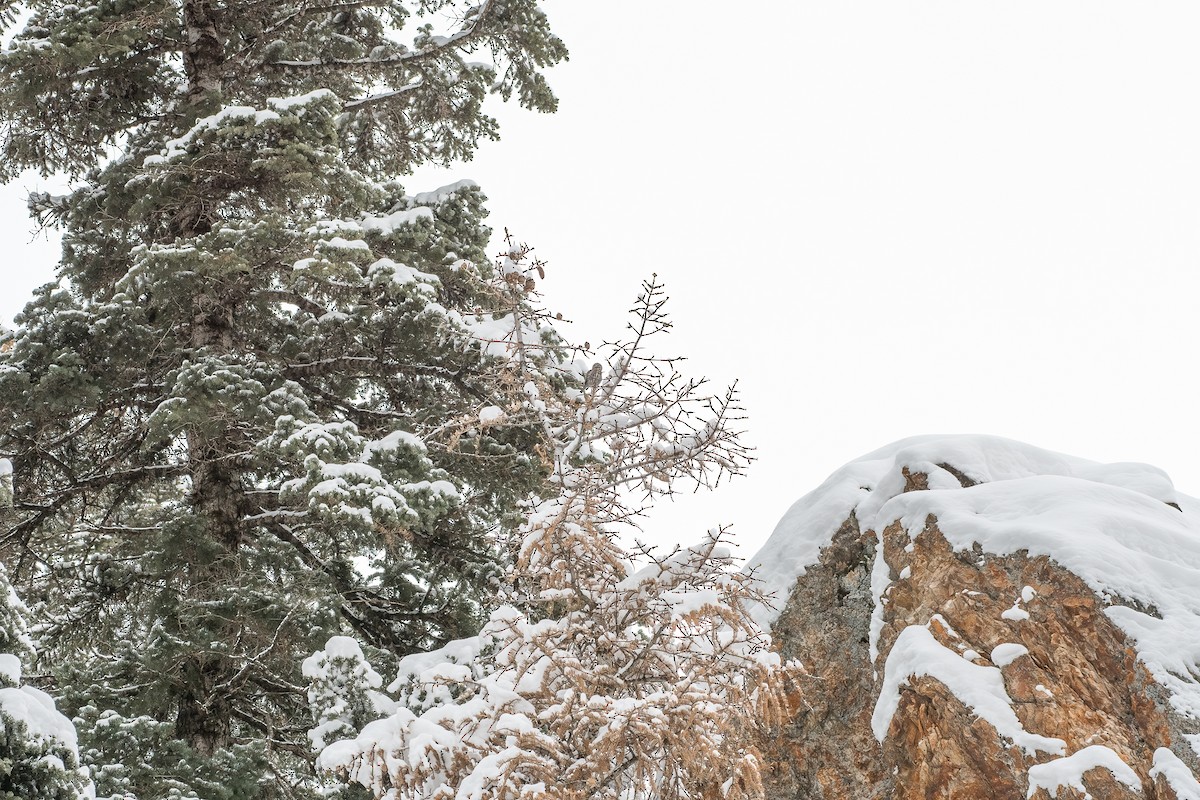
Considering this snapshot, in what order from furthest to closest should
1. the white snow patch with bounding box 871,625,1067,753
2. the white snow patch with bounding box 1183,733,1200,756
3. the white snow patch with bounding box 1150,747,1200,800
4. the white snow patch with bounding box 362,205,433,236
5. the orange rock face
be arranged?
the white snow patch with bounding box 362,205,433,236 → the white snow patch with bounding box 871,625,1067,753 → the orange rock face → the white snow patch with bounding box 1183,733,1200,756 → the white snow patch with bounding box 1150,747,1200,800

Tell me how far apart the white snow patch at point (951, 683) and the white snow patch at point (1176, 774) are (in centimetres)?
42

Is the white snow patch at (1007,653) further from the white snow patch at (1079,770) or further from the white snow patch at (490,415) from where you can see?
the white snow patch at (490,415)

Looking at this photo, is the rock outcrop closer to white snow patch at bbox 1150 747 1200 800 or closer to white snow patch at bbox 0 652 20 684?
white snow patch at bbox 1150 747 1200 800

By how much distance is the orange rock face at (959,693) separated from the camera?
464 centimetres

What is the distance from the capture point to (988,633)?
210 inches

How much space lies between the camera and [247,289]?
8.51 m

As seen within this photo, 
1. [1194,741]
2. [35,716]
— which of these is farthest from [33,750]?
[1194,741]

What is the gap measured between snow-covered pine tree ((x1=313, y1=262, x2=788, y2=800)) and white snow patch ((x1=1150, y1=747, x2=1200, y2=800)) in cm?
183

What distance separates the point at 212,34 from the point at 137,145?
142 cm

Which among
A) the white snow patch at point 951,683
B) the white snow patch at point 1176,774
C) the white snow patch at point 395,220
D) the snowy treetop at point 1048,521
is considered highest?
the white snow patch at point 395,220

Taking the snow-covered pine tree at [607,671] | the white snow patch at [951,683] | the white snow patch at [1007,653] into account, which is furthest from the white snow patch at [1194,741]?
the snow-covered pine tree at [607,671]

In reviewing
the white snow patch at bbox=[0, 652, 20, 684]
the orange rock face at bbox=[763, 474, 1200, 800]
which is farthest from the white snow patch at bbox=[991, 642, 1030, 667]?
the white snow patch at bbox=[0, 652, 20, 684]

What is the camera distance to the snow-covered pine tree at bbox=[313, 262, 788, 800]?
452 centimetres

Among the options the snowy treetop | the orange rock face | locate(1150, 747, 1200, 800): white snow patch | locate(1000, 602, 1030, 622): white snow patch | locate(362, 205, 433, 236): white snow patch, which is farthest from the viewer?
locate(362, 205, 433, 236): white snow patch
